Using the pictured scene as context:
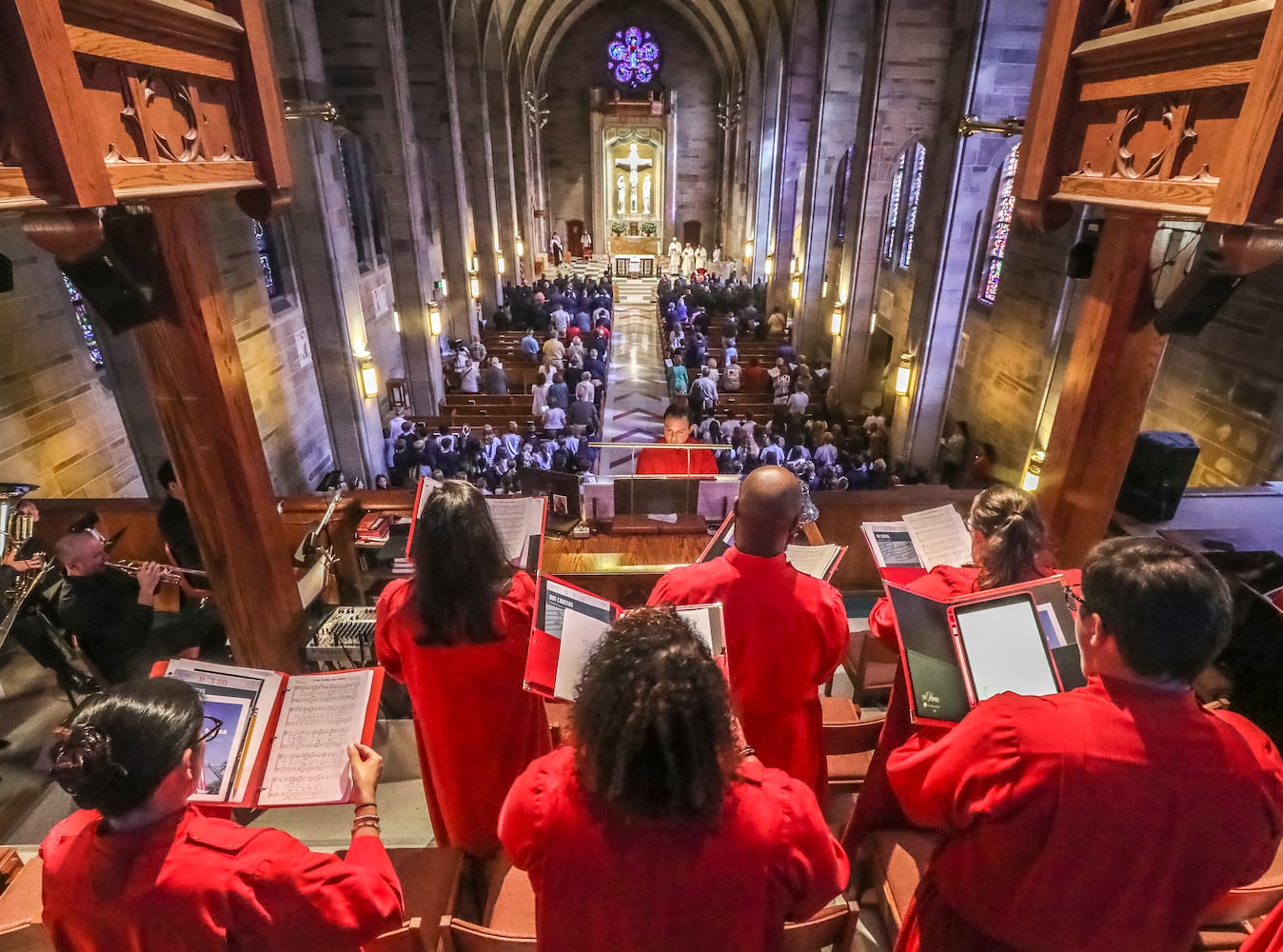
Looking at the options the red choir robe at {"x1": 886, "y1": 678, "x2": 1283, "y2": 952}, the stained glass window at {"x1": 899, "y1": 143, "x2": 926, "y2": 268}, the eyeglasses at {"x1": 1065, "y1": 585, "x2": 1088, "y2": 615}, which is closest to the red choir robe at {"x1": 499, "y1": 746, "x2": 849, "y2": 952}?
the red choir robe at {"x1": 886, "y1": 678, "x2": 1283, "y2": 952}

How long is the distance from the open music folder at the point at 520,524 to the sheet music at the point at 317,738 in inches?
30.8

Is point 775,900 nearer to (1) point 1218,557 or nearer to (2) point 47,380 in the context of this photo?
(1) point 1218,557

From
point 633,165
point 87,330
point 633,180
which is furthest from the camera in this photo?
point 633,180

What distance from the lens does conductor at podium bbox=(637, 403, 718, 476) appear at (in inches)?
224

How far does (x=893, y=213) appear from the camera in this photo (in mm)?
13438

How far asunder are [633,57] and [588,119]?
9.43 feet

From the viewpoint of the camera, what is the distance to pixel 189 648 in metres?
4.08

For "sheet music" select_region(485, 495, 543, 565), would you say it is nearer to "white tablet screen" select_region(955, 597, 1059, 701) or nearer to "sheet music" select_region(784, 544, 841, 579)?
"sheet music" select_region(784, 544, 841, 579)

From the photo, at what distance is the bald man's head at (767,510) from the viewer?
240 centimetres

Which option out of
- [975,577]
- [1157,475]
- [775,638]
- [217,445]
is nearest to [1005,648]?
[975,577]

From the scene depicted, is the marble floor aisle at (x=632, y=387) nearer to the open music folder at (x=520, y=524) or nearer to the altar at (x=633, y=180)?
the open music folder at (x=520, y=524)

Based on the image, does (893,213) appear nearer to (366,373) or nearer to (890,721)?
(366,373)

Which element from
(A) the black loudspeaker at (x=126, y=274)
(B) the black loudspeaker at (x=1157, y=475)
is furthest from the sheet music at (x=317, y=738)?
(B) the black loudspeaker at (x=1157, y=475)

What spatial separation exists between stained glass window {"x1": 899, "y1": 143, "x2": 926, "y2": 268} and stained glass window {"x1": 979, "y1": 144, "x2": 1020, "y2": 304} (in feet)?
7.18
